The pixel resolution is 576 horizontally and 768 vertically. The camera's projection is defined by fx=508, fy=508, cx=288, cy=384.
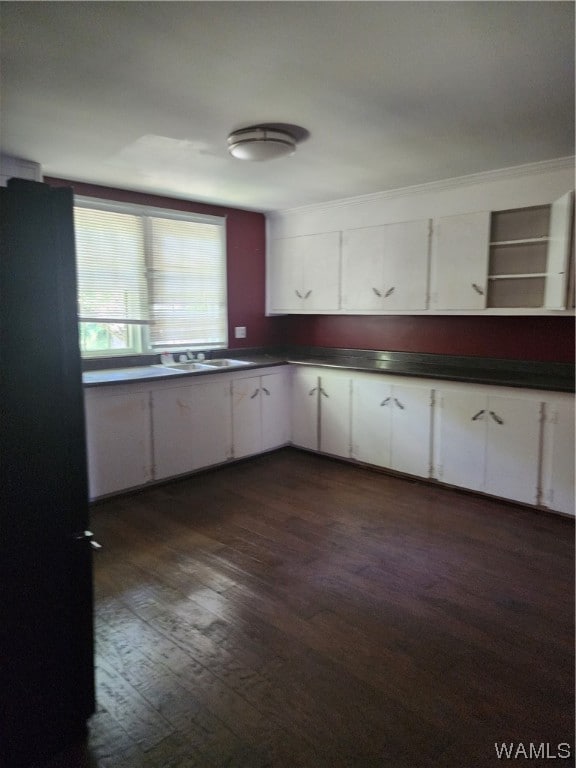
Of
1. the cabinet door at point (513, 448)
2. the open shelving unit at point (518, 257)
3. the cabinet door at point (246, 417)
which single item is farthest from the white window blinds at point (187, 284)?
the cabinet door at point (513, 448)

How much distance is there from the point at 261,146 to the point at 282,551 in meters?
2.29

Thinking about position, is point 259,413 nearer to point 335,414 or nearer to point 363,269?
point 335,414

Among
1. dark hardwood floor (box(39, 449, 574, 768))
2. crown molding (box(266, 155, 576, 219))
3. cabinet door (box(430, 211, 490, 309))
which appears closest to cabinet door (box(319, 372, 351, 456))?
dark hardwood floor (box(39, 449, 574, 768))

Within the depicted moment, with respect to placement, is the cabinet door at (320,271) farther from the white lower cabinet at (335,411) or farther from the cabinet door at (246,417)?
the cabinet door at (246,417)

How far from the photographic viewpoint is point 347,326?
16.6 feet

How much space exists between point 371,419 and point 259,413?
3.41 feet

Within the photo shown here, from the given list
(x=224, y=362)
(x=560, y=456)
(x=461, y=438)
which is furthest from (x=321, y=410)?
(x=560, y=456)

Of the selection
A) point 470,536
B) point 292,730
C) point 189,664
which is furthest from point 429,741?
point 470,536

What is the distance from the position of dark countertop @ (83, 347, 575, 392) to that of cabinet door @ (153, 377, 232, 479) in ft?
0.51

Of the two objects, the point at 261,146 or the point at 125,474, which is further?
the point at 125,474

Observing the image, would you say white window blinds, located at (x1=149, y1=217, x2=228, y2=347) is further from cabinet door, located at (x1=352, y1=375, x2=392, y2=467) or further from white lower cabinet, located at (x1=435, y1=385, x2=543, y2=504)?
white lower cabinet, located at (x1=435, y1=385, x2=543, y2=504)

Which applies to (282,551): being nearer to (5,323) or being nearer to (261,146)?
(5,323)

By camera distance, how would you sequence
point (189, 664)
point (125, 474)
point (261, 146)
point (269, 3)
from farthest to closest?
point (125, 474) < point (261, 146) < point (189, 664) < point (269, 3)

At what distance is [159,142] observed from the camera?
2943 mm
